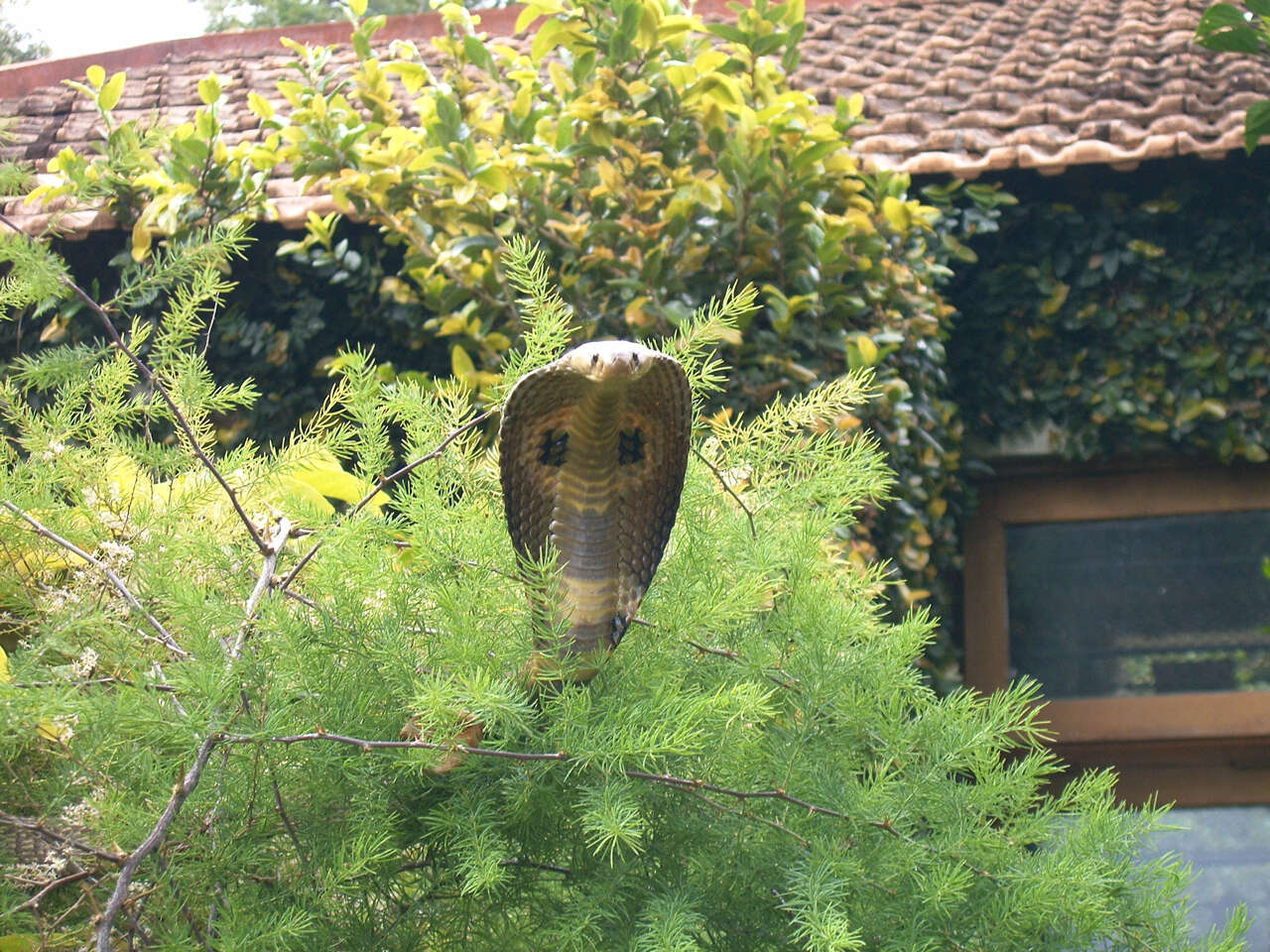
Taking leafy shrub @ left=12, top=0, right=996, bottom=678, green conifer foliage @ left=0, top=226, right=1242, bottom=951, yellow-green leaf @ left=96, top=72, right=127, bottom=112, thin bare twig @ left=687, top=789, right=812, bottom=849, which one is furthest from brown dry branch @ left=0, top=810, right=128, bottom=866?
yellow-green leaf @ left=96, top=72, right=127, bottom=112

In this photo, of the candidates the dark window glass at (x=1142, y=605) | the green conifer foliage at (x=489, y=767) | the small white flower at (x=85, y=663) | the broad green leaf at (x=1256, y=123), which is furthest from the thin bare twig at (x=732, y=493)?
the dark window glass at (x=1142, y=605)

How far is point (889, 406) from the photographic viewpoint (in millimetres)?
3463

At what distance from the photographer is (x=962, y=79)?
195 inches

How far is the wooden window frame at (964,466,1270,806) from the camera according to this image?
4.55m

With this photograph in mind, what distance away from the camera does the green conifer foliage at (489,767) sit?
116 centimetres

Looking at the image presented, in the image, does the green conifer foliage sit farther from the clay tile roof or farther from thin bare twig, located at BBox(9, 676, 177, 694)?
the clay tile roof

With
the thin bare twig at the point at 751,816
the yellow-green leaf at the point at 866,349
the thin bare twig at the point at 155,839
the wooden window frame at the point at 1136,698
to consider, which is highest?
the thin bare twig at the point at 155,839

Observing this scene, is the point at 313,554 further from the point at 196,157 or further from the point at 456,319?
the point at 196,157

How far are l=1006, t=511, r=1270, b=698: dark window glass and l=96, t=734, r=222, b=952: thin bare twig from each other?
409 centimetres

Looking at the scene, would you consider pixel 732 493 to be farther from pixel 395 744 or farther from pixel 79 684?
pixel 79 684

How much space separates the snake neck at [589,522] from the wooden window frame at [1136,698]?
12.2 ft

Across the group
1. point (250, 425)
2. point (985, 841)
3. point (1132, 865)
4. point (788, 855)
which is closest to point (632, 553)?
point (788, 855)

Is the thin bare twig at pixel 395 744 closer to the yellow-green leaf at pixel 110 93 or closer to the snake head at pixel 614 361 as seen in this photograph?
the snake head at pixel 614 361

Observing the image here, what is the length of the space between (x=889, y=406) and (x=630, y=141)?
95 centimetres
